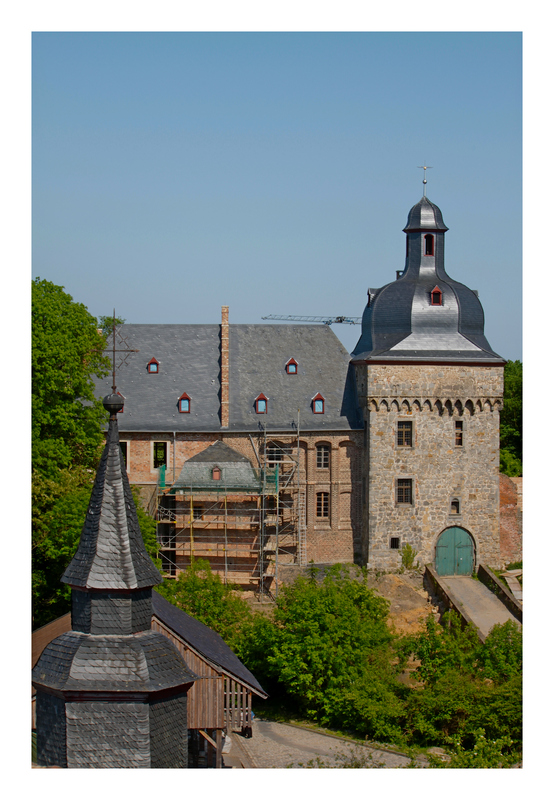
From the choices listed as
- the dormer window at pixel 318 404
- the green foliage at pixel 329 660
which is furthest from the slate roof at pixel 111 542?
the dormer window at pixel 318 404

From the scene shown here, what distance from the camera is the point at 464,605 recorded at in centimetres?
3500

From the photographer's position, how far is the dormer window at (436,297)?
38.7 meters

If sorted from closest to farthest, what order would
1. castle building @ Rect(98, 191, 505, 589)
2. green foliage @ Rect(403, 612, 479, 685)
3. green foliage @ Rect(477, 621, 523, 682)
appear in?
green foliage @ Rect(477, 621, 523, 682), green foliage @ Rect(403, 612, 479, 685), castle building @ Rect(98, 191, 505, 589)

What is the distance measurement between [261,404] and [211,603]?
38.7ft

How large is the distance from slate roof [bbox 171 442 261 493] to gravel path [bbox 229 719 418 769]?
1146cm

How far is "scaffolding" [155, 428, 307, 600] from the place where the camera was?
123 ft

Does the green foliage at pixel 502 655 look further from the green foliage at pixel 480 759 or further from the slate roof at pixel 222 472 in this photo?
the slate roof at pixel 222 472

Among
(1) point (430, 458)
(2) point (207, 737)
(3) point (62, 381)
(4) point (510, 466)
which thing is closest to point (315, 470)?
(1) point (430, 458)

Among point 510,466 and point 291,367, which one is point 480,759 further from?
point 510,466

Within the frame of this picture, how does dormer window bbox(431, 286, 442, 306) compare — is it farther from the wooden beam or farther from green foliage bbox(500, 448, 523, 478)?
the wooden beam

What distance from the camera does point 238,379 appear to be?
134ft

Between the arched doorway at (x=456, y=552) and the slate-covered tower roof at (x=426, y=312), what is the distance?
696cm

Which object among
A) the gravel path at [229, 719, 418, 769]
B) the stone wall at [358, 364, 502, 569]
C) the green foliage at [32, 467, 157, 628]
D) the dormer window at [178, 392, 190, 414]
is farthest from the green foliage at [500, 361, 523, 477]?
the gravel path at [229, 719, 418, 769]

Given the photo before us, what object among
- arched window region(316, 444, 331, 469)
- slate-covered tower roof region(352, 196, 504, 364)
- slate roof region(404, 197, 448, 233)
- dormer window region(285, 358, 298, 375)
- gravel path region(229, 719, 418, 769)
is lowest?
gravel path region(229, 719, 418, 769)
